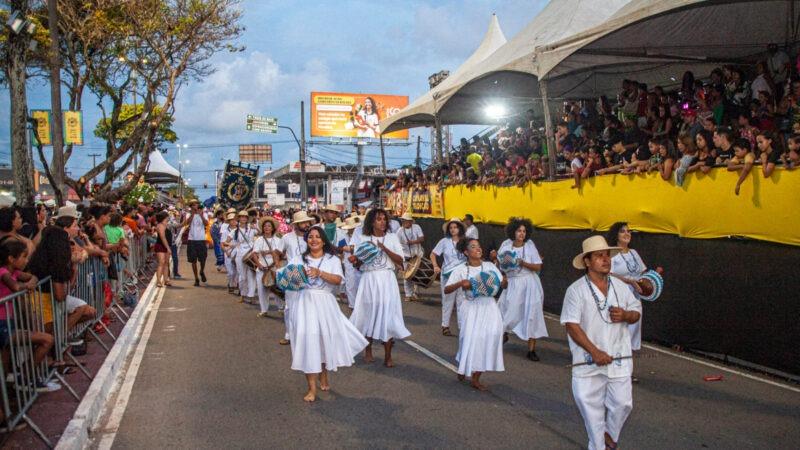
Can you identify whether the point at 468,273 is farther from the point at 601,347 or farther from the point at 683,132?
the point at 683,132

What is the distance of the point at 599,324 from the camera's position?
4.77 m

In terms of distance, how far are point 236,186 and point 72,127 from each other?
25.2ft

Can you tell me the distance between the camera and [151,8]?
21094 mm

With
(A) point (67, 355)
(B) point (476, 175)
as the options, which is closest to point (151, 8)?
(B) point (476, 175)

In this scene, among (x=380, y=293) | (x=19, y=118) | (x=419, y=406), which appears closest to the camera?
(x=419, y=406)

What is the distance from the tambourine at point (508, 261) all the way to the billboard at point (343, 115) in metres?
47.1

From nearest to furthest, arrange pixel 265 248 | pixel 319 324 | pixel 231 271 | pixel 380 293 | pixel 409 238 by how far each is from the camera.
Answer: pixel 319 324
pixel 380 293
pixel 265 248
pixel 409 238
pixel 231 271

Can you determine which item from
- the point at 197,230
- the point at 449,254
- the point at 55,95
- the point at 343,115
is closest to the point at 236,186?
the point at 197,230

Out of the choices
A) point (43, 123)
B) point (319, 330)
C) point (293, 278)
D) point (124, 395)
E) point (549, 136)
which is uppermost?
point (43, 123)

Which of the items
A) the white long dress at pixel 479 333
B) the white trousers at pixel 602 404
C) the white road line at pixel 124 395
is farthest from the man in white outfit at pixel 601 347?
the white road line at pixel 124 395

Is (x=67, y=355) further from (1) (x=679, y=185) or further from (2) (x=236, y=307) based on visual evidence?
(1) (x=679, y=185)

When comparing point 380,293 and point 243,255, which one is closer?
point 380,293

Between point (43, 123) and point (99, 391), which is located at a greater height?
point (43, 123)

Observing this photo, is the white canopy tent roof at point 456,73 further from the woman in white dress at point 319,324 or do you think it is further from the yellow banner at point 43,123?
the woman in white dress at point 319,324
